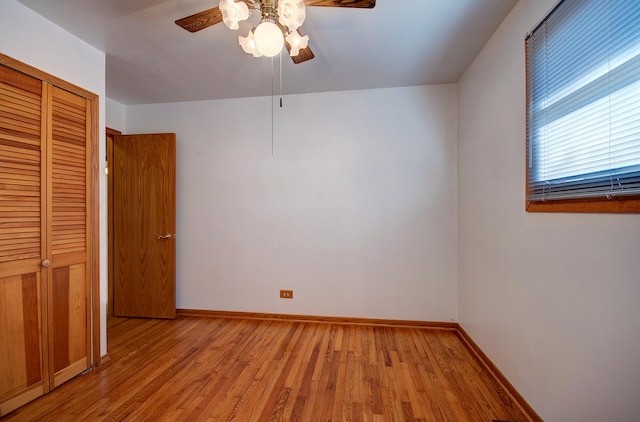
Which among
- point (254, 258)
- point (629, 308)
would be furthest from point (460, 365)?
point (254, 258)

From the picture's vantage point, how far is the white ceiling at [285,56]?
5.65ft

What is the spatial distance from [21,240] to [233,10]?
196 centimetres

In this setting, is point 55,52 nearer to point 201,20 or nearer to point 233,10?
point 201,20

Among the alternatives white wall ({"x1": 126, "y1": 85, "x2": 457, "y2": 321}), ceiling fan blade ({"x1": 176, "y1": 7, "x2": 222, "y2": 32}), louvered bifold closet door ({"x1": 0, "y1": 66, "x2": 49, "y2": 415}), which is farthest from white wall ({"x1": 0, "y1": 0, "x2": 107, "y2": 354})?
ceiling fan blade ({"x1": 176, "y1": 7, "x2": 222, "y2": 32})

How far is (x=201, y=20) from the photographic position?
4.74ft

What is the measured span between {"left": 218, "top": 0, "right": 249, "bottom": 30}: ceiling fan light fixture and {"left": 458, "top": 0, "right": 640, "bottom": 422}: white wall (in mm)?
1630

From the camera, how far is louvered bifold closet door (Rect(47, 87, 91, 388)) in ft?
6.03

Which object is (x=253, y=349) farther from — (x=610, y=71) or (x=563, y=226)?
(x=610, y=71)

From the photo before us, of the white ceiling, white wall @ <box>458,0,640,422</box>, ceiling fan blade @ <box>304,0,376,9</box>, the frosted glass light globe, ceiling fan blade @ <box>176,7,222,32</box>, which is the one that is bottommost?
white wall @ <box>458,0,640,422</box>

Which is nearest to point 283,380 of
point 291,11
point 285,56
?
point 291,11

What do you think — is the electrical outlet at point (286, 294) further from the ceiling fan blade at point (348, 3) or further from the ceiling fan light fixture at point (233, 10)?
the ceiling fan blade at point (348, 3)

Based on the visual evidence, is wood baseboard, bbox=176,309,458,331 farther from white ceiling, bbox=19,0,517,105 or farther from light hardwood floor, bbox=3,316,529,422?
white ceiling, bbox=19,0,517,105

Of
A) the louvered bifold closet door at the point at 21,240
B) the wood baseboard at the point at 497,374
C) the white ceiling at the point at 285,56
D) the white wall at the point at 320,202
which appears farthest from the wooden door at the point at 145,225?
the wood baseboard at the point at 497,374

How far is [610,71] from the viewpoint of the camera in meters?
1.06
